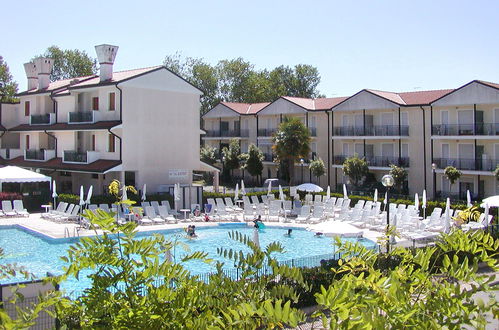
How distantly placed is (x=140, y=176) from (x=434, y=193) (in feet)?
67.3

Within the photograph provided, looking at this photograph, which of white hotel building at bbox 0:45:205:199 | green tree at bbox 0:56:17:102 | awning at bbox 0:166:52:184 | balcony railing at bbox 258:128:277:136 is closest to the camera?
awning at bbox 0:166:52:184

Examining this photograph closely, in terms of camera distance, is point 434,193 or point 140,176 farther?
point 434,193

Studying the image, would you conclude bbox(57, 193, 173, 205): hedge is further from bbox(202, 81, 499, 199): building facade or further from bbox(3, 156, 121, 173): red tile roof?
bbox(202, 81, 499, 199): building facade

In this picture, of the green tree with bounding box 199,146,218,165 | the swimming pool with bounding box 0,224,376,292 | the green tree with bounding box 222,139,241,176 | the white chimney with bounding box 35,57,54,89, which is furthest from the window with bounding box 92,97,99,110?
the green tree with bounding box 199,146,218,165

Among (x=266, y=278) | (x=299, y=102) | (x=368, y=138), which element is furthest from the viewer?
(x=299, y=102)

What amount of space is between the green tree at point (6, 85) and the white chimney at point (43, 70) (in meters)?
25.1

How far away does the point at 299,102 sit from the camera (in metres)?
51.6

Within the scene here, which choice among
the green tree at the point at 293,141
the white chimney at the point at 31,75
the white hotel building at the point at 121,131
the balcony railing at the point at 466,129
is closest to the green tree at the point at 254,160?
the green tree at the point at 293,141

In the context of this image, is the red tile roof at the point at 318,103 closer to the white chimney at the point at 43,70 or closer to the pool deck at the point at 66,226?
the white chimney at the point at 43,70

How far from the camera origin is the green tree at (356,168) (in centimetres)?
4169

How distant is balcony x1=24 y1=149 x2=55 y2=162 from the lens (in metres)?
41.8

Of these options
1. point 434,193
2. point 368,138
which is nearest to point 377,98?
point 368,138

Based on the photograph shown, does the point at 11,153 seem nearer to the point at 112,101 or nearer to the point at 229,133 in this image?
the point at 112,101

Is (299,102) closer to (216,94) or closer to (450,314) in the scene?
(216,94)
